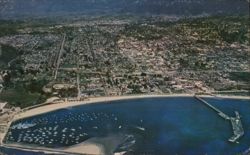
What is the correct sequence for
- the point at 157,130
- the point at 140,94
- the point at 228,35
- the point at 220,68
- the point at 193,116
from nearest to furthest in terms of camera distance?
the point at 157,130 → the point at 193,116 → the point at 140,94 → the point at 220,68 → the point at 228,35

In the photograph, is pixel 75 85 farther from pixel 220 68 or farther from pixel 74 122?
pixel 220 68

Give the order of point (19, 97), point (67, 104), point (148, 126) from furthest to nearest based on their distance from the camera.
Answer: point (19, 97), point (67, 104), point (148, 126)

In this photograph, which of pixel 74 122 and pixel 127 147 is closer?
pixel 127 147

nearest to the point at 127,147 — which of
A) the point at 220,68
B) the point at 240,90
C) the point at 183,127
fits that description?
the point at 183,127

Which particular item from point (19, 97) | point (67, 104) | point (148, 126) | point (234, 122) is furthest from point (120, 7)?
point (148, 126)

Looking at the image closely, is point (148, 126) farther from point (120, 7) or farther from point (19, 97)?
point (120, 7)

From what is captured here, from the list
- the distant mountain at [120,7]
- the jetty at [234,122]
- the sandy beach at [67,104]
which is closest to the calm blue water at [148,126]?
the jetty at [234,122]

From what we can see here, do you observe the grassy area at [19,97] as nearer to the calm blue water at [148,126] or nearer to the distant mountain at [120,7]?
the calm blue water at [148,126]
